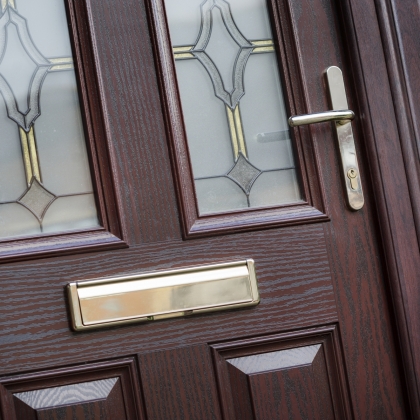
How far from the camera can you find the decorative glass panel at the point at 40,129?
1.08 metres

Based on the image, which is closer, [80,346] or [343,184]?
[80,346]

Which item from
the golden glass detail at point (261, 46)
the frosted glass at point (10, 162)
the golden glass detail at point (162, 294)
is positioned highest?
the golden glass detail at point (261, 46)

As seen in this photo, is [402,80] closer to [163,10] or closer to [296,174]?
[296,174]

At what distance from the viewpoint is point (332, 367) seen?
1.13 meters

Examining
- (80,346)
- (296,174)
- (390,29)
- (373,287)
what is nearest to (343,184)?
(296,174)

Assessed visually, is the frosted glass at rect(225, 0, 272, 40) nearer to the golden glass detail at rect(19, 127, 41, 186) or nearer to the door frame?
the door frame

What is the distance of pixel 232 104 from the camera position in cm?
117

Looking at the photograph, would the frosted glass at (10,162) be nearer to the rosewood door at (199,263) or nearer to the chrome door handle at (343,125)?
the rosewood door at (199,263)

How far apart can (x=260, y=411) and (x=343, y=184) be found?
0.45 m

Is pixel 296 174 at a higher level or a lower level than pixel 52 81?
lower

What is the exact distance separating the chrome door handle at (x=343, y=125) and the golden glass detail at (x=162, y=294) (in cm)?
25

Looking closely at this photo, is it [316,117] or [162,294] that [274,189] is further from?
[162,294]

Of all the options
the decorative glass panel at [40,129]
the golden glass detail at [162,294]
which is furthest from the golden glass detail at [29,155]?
the golden glass detail at [162,294]

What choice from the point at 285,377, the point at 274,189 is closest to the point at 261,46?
the point at 274,189
